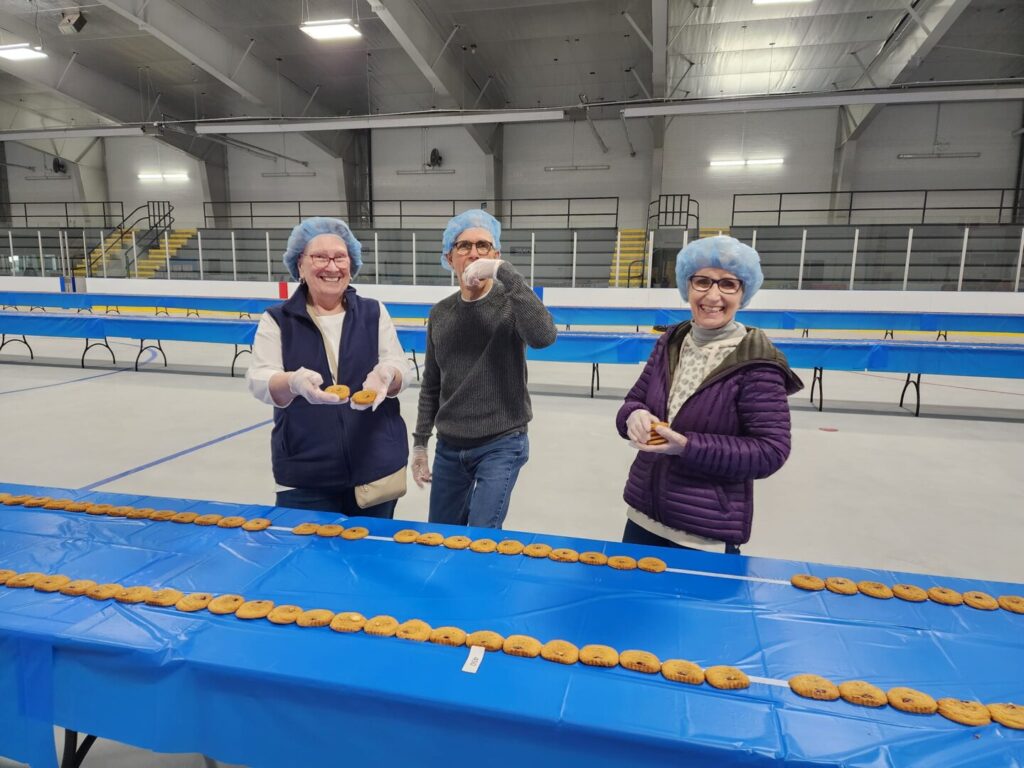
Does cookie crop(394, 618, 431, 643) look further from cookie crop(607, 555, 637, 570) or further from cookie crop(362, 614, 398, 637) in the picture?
cookie crop(607, 555, 637, 570)

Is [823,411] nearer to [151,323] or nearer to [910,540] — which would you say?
[910,540]

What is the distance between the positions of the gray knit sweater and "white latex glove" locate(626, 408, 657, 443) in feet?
1.16

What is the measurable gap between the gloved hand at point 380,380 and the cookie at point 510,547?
1.61 feet

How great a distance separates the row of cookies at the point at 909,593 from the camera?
120cm

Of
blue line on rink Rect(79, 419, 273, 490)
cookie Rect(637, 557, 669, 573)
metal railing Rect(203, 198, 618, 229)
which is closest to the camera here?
cookie Rect(637, 557, 669, 573)

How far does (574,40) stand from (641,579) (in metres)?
13.7

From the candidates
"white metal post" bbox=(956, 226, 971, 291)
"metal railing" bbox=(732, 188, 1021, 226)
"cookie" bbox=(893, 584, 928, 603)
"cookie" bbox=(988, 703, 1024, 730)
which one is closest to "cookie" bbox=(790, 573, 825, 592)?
"cookie" bbox=(893, 584, 928, 603)

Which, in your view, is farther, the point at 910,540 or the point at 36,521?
the point at 910,540

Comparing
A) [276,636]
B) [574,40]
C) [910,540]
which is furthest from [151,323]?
[574,40]

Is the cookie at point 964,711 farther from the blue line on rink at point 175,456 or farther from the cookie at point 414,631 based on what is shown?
the blue line on rink at point 175,456

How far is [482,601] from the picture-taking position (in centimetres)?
118

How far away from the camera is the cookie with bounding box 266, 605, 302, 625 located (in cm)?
108

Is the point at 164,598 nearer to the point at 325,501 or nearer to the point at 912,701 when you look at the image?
the point at 325,501

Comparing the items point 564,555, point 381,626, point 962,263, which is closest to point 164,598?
point 381,626
